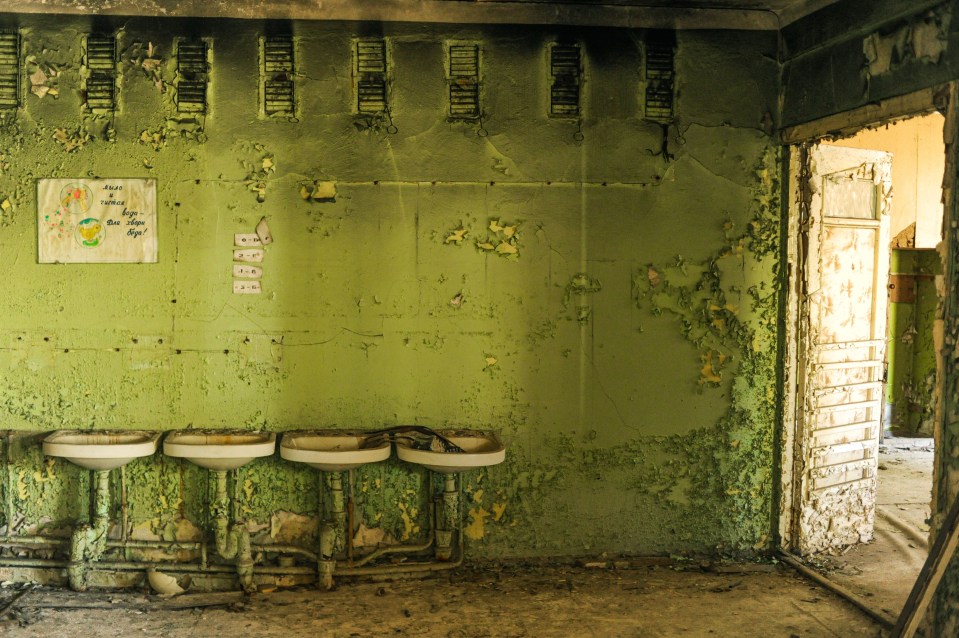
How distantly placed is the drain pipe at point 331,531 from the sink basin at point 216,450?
0.34 meters

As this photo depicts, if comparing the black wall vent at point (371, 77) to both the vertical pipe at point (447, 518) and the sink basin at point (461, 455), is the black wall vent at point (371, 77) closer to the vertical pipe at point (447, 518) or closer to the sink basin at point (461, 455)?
the sink basin at point (461, 455)

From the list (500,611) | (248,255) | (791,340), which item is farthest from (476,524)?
(791,340)

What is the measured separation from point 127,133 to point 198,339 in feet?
3.63

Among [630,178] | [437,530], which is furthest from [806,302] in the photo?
[437,530]

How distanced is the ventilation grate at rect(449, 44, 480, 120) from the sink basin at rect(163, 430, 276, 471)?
1931mm

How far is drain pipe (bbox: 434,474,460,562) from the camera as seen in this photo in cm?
374

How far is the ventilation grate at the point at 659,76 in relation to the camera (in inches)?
151

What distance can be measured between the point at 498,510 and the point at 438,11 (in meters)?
2.61

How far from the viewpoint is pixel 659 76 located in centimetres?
385

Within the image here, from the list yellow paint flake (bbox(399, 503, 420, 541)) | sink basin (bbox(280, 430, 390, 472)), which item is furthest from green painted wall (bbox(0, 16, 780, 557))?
sink basin (bbox(280, 430, 390, 472))

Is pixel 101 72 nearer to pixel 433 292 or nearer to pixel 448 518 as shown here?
pixel 433 292

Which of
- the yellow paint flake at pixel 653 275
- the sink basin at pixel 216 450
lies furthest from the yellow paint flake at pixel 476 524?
the yellow paint flake at pixel 653 275

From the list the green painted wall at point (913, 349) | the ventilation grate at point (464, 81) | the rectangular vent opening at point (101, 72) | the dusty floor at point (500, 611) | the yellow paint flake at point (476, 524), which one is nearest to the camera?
the dusty floor at point (500, 611)

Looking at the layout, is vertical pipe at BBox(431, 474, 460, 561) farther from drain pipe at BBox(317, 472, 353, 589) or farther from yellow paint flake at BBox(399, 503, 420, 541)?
drain pipe at BBox(317, 472, 353, 589)
